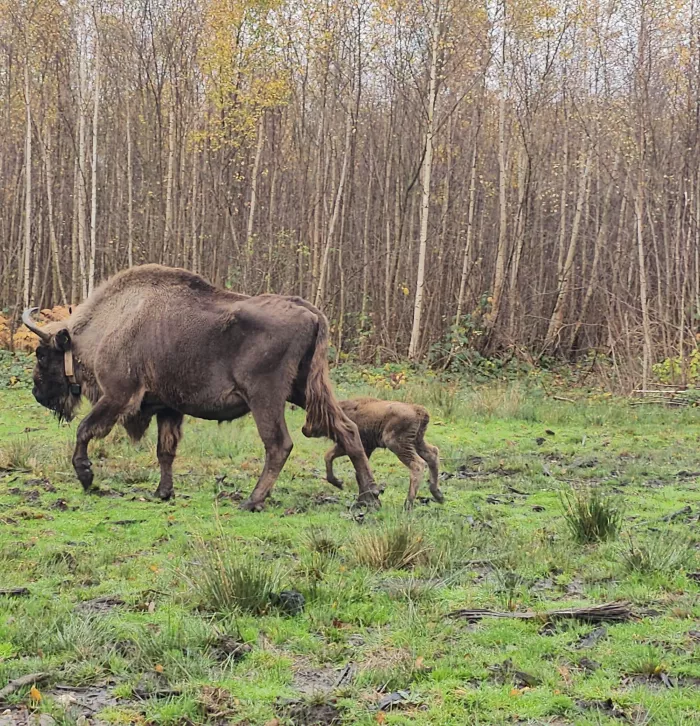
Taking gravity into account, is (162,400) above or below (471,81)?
below

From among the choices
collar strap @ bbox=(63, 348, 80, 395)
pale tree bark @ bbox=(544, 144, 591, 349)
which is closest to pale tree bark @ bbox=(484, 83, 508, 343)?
pale tree bark @ bbox=(544, 144, 591, 349)

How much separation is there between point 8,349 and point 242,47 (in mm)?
9337

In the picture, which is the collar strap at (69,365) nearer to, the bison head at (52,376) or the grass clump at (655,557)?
the bison head at (52,376)

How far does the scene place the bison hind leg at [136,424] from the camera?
28.5 feet

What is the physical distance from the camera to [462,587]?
5316 mm

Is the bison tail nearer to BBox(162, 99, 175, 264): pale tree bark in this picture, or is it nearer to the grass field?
the grass field

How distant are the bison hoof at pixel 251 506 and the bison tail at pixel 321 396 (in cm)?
92

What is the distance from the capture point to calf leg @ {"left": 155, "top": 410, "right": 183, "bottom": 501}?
8391 mm

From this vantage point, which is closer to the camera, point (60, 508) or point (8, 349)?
point (60, 508)

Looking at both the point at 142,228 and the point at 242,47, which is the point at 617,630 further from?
the point at 142,228

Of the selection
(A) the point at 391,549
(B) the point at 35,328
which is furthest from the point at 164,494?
(A) the point at 391,549

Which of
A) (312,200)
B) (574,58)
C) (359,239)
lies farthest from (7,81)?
(574,58)

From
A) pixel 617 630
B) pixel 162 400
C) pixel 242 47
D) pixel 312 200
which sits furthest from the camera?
pixel 312 200

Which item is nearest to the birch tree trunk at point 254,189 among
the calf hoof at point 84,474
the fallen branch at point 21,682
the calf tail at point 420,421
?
the calf hoof at point 84,474
